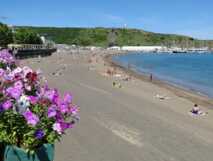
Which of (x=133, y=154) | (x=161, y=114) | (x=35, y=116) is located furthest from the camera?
(x=161, y=114)

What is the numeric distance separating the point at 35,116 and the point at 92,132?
6.78m

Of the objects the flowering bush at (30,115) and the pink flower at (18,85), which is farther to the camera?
the pink flower at (18,85)

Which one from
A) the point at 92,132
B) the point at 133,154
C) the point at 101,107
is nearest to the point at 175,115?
the point at 101,107

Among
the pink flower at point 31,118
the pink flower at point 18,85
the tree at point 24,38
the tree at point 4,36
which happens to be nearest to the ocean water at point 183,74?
the pink flower at point 18,85

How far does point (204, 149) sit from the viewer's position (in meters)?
10.4

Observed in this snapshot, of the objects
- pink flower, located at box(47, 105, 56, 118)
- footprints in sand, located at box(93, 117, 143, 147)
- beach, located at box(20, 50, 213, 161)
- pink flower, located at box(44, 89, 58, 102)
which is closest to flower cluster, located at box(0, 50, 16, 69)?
pink flower, located at box(44, 89, 58, 102)

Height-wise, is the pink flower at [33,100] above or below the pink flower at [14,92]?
below

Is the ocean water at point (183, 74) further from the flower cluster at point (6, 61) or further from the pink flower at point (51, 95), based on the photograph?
the pink flower at point (51, 95)

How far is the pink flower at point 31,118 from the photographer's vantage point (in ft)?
15.9

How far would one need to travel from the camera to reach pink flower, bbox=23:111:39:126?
4.84 meters

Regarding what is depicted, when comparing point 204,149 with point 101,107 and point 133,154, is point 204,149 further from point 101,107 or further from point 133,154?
point 101,107

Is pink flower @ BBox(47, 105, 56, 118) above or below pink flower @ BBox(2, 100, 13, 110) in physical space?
below

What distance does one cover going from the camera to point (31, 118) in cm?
485

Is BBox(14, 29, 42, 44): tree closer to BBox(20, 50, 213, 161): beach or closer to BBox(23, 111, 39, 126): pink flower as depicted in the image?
BBox(20, 50, 213, 161): beach
